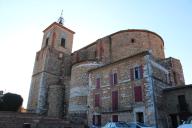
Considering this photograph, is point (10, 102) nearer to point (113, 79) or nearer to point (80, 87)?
point (80, 87)

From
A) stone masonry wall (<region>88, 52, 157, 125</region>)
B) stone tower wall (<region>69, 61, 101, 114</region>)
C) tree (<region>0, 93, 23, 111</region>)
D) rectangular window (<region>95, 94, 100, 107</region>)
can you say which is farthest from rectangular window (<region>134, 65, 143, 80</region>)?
tree (<region>0, 93, 23, 111</region>)

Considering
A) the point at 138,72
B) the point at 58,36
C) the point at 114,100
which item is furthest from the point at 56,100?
the point at 138,72

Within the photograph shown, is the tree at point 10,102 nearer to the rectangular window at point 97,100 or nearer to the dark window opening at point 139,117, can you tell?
the rectangular window at point 97,100

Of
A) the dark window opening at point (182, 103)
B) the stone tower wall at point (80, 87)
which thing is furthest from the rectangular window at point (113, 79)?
the dark window opening at point (182, 103)

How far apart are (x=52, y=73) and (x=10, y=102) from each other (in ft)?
31.9

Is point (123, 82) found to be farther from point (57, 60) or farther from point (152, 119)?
point (57, 60)

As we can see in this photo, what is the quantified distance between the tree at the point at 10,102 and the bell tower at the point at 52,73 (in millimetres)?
5366

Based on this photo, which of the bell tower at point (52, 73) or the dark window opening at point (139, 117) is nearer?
the dark window opening at point (139, 117)

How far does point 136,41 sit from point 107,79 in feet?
27.4

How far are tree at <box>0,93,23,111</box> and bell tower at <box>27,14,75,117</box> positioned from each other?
5.37 metres

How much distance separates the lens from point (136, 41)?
25891mm

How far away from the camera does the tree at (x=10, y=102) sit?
837 inches

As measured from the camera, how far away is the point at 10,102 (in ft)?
71.3

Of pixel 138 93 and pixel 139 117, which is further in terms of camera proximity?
pixel 138 93
